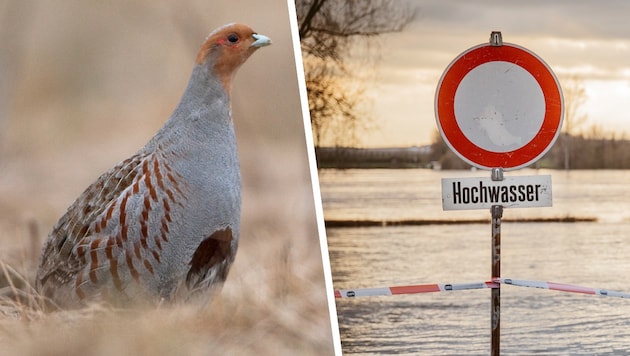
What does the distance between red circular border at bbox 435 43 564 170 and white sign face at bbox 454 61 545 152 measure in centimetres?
1

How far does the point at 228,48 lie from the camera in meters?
2.33

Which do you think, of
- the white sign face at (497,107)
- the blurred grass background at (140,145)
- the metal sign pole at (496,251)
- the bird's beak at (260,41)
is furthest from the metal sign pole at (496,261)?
the bird's beak at (260,41)

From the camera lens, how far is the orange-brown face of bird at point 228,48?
2.31 m

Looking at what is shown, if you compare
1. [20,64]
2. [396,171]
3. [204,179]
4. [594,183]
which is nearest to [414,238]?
[396,171]

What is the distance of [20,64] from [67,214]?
14.6 inches

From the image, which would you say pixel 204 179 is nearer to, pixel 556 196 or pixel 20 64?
pixel 20 64

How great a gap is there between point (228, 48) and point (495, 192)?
Result: 43.7 inches

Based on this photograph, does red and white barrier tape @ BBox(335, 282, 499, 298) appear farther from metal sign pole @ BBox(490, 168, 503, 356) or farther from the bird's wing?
the bird's wing

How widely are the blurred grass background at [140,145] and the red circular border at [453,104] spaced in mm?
773

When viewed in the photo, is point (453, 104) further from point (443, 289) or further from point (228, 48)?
point (228, 48)

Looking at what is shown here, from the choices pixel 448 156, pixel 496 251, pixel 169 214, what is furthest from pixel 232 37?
pixel 448 156

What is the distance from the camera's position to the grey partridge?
2.22 metres

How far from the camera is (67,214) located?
7.22 feet

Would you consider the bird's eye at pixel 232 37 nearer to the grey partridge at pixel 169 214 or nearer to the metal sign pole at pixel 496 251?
the grey partridge at pixel 169 214
